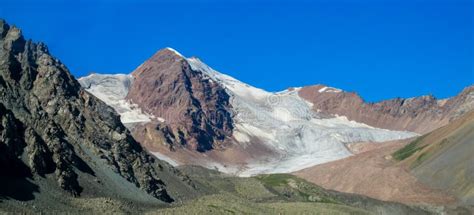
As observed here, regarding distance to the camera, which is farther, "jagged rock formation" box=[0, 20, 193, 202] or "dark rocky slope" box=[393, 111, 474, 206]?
"dark rocky slope" box=[393, 111, 474, 206]

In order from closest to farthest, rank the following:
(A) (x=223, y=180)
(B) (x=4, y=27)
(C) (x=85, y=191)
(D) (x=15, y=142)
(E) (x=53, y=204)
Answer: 1. (E) (x=53, y=204)
2. (D) (x=15, y=142)
3. (C) (x=85, y=191)
4. (B) (x=4, y=27)
5. (A) (x=223, y=180)

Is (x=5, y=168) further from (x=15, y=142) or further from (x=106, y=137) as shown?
(x=106, y=137)

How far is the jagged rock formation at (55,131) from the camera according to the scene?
248 ft

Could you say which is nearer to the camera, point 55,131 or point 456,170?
point 55,131

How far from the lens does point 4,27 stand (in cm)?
12181

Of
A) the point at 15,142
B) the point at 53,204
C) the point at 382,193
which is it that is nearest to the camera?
the point at 53,204

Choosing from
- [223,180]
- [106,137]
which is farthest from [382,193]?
[106,137]

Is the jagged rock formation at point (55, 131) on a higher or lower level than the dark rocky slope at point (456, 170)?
lower

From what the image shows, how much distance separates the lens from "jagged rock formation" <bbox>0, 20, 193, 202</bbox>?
2975 inches

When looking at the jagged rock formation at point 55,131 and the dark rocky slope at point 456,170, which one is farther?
the dark rocky slope at point 456,170

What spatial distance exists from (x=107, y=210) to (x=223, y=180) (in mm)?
70878

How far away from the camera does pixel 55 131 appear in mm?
87188

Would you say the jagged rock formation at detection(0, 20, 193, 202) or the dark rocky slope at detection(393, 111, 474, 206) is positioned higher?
the dark rocky slope at detection(393, 111, 474, 206)

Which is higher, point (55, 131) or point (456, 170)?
point (456, 170)
